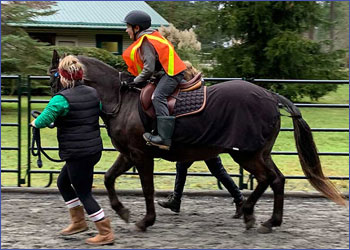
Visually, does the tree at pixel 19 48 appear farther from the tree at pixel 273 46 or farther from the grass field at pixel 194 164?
the tree at pixel 273 46

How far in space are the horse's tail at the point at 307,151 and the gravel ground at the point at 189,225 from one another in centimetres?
43

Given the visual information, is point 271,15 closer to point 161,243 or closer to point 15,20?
point 15,20

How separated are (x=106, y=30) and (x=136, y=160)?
19.2 m

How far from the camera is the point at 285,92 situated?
1612 cm

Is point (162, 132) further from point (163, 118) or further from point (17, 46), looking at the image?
point (17, 46)

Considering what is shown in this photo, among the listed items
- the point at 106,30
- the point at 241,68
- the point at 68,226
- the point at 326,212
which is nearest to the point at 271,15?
the point at 241,68

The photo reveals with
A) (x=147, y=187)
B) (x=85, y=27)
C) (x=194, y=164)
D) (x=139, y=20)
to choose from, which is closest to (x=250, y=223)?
(x=147, y=187)

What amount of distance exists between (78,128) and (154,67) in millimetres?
968

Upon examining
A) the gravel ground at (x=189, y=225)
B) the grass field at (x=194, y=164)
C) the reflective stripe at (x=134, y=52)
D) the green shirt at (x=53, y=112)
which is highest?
the reflective stripe at (x=134, y=52)

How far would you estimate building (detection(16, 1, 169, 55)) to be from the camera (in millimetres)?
22547

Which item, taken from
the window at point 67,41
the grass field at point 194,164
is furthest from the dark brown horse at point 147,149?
the window at point 67,41

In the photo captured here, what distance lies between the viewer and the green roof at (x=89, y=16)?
2236 cm

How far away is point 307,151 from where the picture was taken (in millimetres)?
5367

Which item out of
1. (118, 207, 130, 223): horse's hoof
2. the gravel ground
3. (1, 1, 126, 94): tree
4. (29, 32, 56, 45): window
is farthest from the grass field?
(29, 32, 56, 45): window
